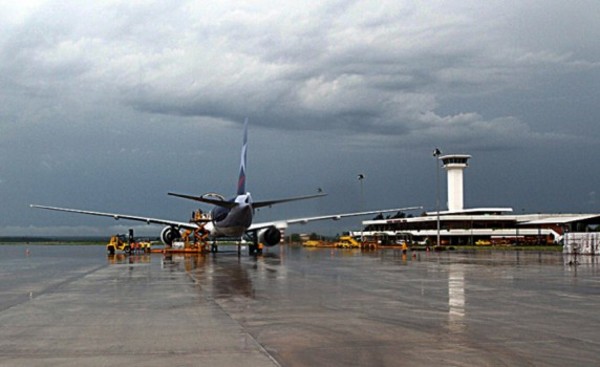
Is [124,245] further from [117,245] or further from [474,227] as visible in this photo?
[474,227]

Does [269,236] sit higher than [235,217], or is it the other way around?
[235,217]

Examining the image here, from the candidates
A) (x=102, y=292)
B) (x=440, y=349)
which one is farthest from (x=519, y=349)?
(x=102, y=292)

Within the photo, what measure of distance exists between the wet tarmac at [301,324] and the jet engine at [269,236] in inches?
1460

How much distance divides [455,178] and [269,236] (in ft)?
288

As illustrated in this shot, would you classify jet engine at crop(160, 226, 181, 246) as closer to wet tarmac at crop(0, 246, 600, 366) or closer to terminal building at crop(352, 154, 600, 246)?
wet tarmac at crop(0, 246, 600, 366)

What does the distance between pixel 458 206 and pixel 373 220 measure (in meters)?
19.2

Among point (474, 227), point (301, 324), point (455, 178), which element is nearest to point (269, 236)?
point (301, 324)

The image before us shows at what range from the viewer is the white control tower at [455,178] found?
454ft

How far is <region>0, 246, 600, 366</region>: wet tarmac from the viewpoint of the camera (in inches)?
377

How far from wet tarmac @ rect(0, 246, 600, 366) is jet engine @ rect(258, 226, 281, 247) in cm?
3709

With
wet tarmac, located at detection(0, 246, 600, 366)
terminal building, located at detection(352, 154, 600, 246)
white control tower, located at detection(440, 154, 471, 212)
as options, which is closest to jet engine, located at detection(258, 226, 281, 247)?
wet tarmac, located at detection(0, 246, 600, 366)

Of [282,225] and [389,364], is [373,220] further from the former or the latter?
[389,364]

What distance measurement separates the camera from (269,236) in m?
60.6

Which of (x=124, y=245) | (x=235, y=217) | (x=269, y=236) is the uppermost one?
(x=235, y=217)
